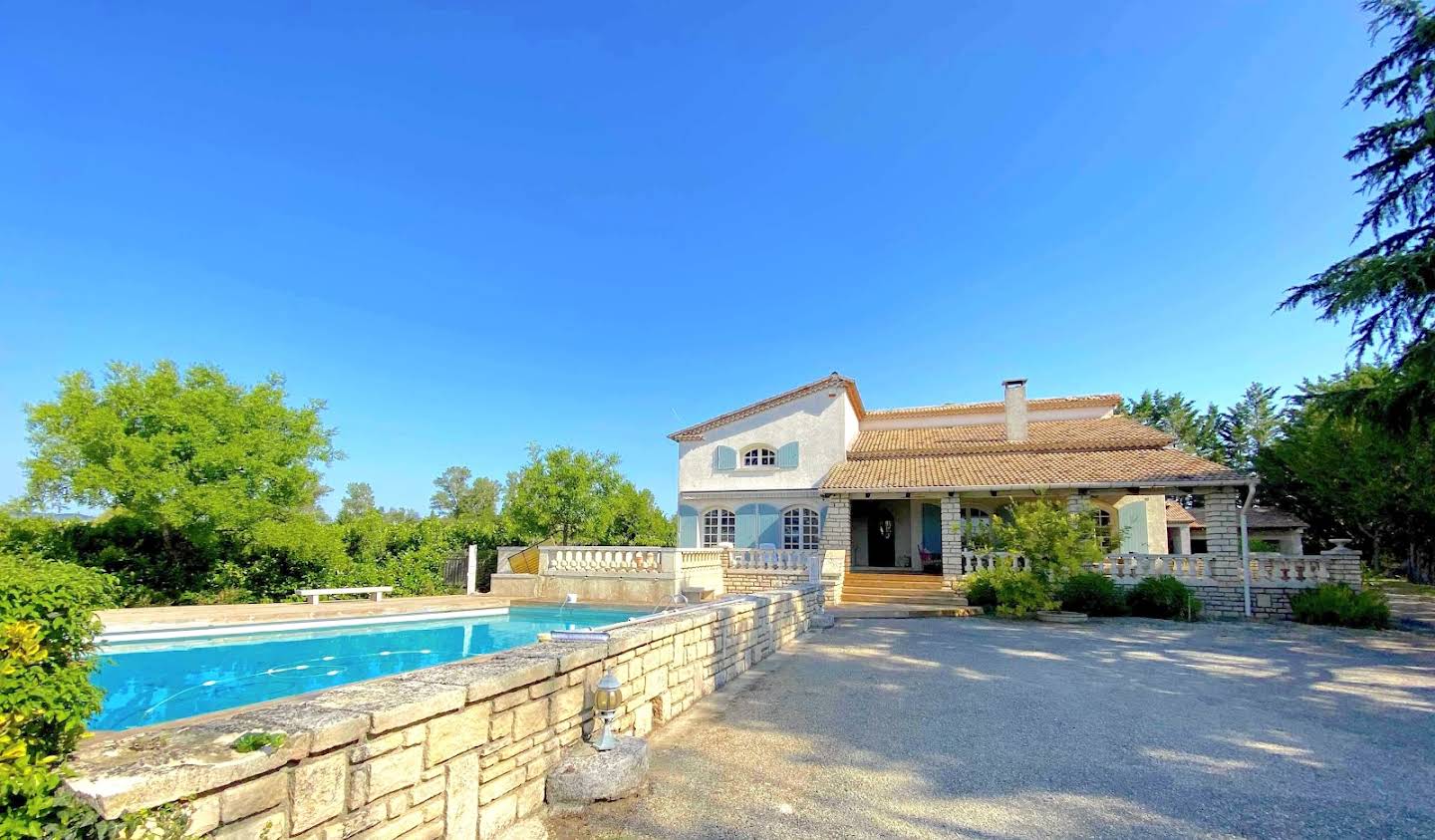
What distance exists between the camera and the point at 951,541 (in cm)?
1777

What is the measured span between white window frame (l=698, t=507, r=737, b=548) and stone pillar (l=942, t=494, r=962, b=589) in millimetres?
7065

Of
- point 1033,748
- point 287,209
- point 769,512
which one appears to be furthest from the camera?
point 769,512

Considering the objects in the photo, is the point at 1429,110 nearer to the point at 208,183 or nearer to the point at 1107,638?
Answer: the point at 1107,638

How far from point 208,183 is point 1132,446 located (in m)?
23.7

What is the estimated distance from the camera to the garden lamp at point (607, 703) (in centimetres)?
435

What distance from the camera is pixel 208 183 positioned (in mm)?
12594

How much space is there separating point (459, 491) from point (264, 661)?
5337 cm

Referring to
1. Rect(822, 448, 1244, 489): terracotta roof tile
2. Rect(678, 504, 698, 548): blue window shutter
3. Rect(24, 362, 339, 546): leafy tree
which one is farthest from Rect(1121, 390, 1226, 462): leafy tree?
Rect(24, 362, 339, 546): leafy tree

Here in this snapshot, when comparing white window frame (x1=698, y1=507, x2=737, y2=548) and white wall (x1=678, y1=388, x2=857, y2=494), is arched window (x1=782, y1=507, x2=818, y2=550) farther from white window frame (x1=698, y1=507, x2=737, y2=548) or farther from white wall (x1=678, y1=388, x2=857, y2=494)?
white window frame (x1=698, y1=507, x2=737, y2=548)

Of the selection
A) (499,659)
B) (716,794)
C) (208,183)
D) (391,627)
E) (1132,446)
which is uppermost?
(208,183)

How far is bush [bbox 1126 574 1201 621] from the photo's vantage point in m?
14.0

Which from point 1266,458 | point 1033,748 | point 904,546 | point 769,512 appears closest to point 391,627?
point 769,512

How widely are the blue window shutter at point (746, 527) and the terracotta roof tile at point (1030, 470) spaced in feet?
9.36

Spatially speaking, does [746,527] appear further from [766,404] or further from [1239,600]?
[1239,600]
